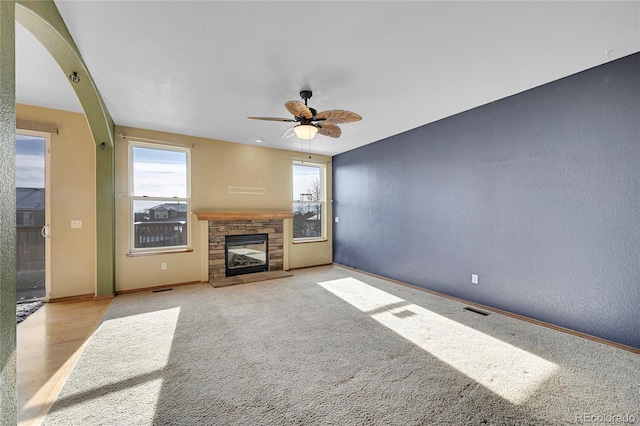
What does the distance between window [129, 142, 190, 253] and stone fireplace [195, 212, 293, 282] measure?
1.42 ft

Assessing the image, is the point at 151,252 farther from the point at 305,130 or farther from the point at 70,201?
the point at 305,130

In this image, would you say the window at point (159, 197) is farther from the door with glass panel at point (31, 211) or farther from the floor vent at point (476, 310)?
the floor vent at point (476, 310)

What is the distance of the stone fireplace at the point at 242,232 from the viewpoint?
196 inches

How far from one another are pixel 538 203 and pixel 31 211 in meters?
6.72

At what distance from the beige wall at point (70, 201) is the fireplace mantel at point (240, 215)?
156 cm

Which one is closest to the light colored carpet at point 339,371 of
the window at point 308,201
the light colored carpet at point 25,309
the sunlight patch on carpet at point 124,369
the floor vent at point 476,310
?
the sunlight patch on carpet at point 124,369

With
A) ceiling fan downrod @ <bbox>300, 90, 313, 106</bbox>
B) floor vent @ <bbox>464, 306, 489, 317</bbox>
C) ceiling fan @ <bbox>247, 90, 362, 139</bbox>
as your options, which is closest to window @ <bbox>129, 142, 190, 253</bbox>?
→ ceiling fan @ <bbox>247, 90, 362, 139</bbox>

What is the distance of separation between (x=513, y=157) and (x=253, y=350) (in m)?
3.69

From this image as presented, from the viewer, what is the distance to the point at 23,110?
12.1ft

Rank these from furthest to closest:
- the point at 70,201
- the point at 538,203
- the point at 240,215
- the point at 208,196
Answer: the point at 240,215
the point at 208,196
the point at 70,201
the point at 538,203

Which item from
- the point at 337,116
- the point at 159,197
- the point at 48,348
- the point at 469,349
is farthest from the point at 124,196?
the point at 469,349

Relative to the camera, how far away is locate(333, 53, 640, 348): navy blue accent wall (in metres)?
2.56

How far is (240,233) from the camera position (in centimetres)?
530

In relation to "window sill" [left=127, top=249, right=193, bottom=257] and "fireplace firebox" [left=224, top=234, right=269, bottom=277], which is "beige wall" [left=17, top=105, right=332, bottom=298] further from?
"fireplace firebox" [left=224, top=234, right=269, bottom=277]
